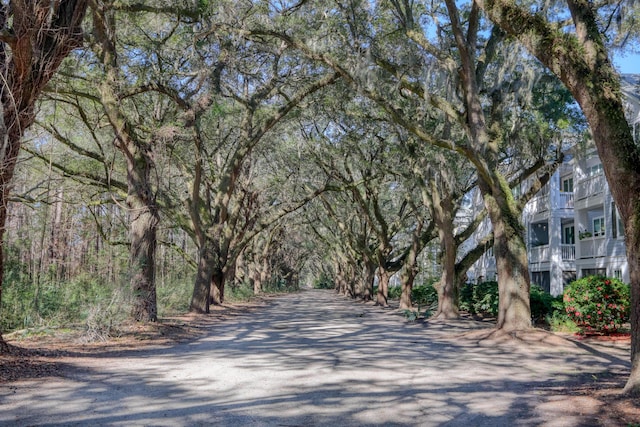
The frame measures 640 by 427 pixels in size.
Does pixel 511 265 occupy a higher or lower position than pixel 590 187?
lower

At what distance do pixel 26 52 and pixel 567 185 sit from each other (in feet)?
109

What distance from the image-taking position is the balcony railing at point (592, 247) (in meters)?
27.9

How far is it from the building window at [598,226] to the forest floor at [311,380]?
17.6 m

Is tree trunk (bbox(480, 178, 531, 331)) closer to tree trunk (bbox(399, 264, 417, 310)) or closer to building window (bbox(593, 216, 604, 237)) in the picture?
tree trunk (bbox(399, 264, 417, 310))

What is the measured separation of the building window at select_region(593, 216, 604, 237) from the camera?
98.1 feet

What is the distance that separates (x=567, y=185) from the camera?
35.3m

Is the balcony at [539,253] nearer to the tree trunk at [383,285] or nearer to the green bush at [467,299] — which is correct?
the tree trunk at [383,285]

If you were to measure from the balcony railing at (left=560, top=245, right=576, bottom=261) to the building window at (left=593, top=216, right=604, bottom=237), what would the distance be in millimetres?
2982

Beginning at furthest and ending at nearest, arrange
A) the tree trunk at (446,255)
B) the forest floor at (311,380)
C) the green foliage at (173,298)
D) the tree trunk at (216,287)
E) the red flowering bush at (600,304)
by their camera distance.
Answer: the tree trunk at (216,287)
the green foliage at (173,298)
the tree trunk at (446,255)
the red flowering bush at (600,304)
the forest floor at (311,380)

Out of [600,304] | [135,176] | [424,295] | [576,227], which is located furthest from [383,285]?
[135,176]

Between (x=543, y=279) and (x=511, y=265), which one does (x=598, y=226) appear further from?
(x=511, y=265)

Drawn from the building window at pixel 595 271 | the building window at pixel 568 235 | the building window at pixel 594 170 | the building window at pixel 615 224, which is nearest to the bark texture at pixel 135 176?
the building window at pixel 615 224

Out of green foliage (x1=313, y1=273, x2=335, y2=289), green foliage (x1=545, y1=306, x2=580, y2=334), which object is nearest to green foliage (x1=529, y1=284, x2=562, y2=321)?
green foliage (x1=545, y1=306, x2=580, y2=334)

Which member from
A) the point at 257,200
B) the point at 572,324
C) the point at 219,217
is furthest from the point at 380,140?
the point at 572,324
